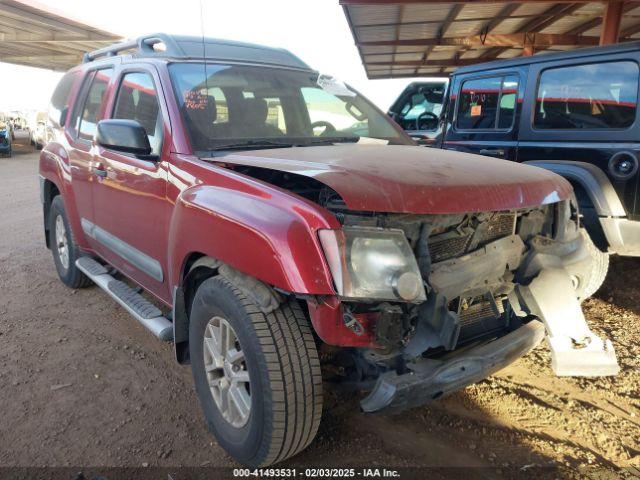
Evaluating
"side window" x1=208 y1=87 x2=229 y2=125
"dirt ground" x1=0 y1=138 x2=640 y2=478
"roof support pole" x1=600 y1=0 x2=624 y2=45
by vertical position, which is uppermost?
"roof support pole" x1=600 y1=0 x2=624 y2=45

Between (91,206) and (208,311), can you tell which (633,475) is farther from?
(91,206)

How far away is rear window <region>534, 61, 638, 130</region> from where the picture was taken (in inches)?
157

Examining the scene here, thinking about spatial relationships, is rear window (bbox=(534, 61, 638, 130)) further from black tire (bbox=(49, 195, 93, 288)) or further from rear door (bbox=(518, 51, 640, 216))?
black tire (bbox=(49, 195, 93, 288))

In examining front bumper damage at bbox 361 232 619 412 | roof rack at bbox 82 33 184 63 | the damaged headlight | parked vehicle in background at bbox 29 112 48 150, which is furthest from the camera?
parked vehicle in background at bbox 29 112 48 150

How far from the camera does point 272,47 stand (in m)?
3.81

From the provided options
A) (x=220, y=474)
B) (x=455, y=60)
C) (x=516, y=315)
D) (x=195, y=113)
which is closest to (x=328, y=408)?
(x=220, y=474)

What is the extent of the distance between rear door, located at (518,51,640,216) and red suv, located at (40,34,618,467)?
4.71ft

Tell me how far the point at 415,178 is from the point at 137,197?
5.82ft

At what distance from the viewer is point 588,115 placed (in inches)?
168

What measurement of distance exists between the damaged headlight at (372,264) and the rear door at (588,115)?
9.15 ft

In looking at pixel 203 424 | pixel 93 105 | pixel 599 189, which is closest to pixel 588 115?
pixel 599 189

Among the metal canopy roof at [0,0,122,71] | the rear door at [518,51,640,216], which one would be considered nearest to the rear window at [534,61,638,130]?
the rear door at [518,51,640,216]

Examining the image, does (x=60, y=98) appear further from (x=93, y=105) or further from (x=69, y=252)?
(x=69, y=252)

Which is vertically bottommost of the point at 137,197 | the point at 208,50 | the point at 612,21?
the point at 137,197
